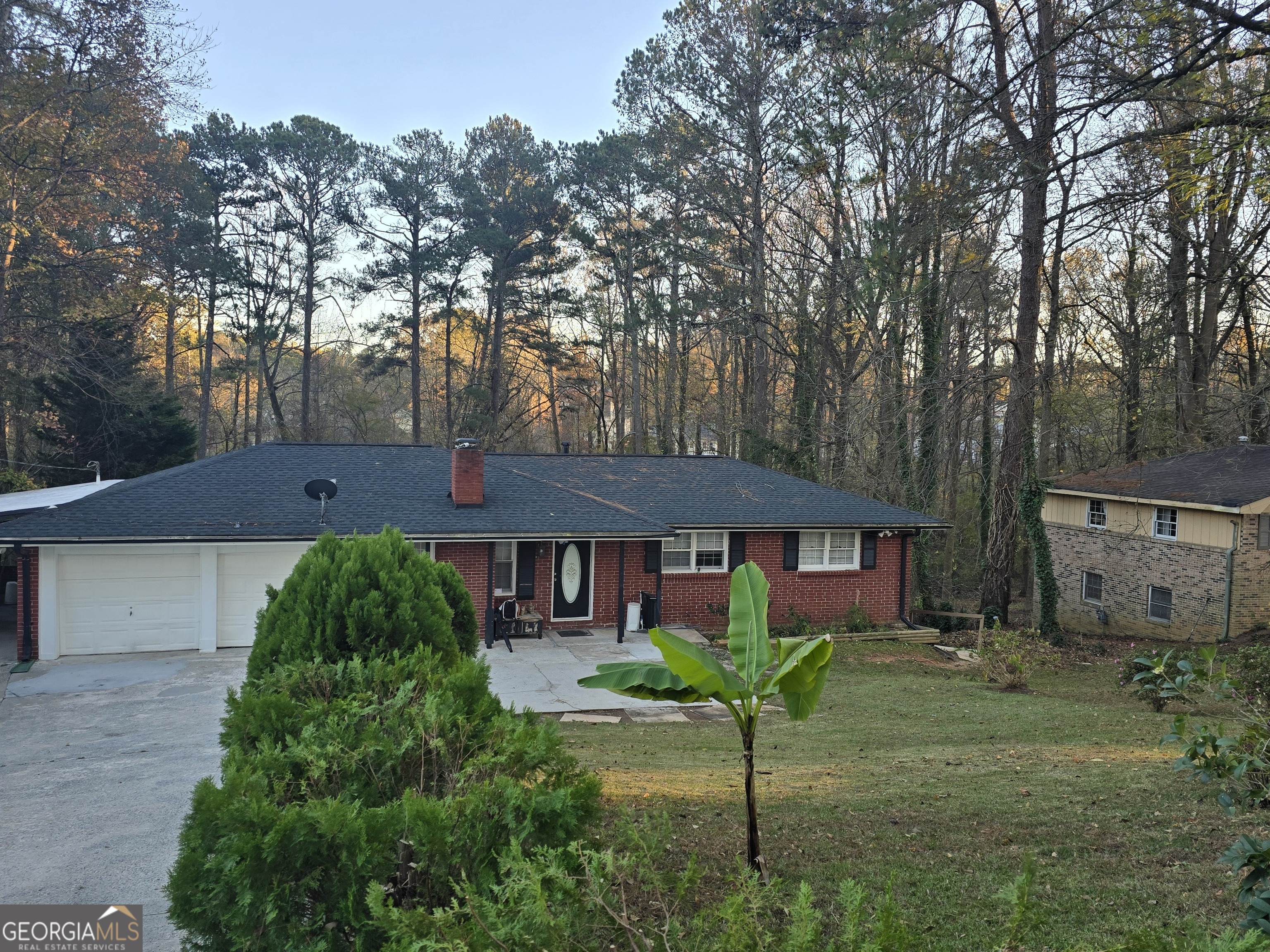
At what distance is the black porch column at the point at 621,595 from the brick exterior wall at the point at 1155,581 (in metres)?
14.7

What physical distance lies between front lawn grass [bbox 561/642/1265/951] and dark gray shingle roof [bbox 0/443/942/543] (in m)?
6.81

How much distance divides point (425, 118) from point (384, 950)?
36.4 meters

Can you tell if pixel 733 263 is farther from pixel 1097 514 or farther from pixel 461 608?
pixel 461 608

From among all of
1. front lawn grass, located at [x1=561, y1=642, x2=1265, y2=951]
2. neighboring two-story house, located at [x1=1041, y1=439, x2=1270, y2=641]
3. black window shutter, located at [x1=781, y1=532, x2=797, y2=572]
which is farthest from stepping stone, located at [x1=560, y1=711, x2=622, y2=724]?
neighboring two-story house, located at [x1=1041, y1=439, x2=1270, y2=641]

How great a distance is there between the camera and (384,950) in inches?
113

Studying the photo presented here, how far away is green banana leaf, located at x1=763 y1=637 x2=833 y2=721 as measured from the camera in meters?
4.49

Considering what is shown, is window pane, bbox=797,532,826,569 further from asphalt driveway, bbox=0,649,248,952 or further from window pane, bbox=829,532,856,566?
asphalt driveway, bbox=0,649,248,952

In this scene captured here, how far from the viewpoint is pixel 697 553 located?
62.0 ft

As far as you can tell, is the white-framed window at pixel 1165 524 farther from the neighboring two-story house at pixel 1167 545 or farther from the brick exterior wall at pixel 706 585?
the brick exterior wall at pixel 706 585

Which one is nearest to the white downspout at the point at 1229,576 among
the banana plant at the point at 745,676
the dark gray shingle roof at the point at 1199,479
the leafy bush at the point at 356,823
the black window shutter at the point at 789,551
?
the dark gray shingle roof at the point at 1199,479

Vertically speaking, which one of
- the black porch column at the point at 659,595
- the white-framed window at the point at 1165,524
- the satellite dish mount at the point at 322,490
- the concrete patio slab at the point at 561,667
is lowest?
the concrete patio slab at the point at 561,667

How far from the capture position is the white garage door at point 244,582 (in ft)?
49.8

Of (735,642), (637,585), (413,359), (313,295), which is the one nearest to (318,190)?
(313,295)

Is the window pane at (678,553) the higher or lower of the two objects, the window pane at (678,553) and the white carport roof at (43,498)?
the lower
